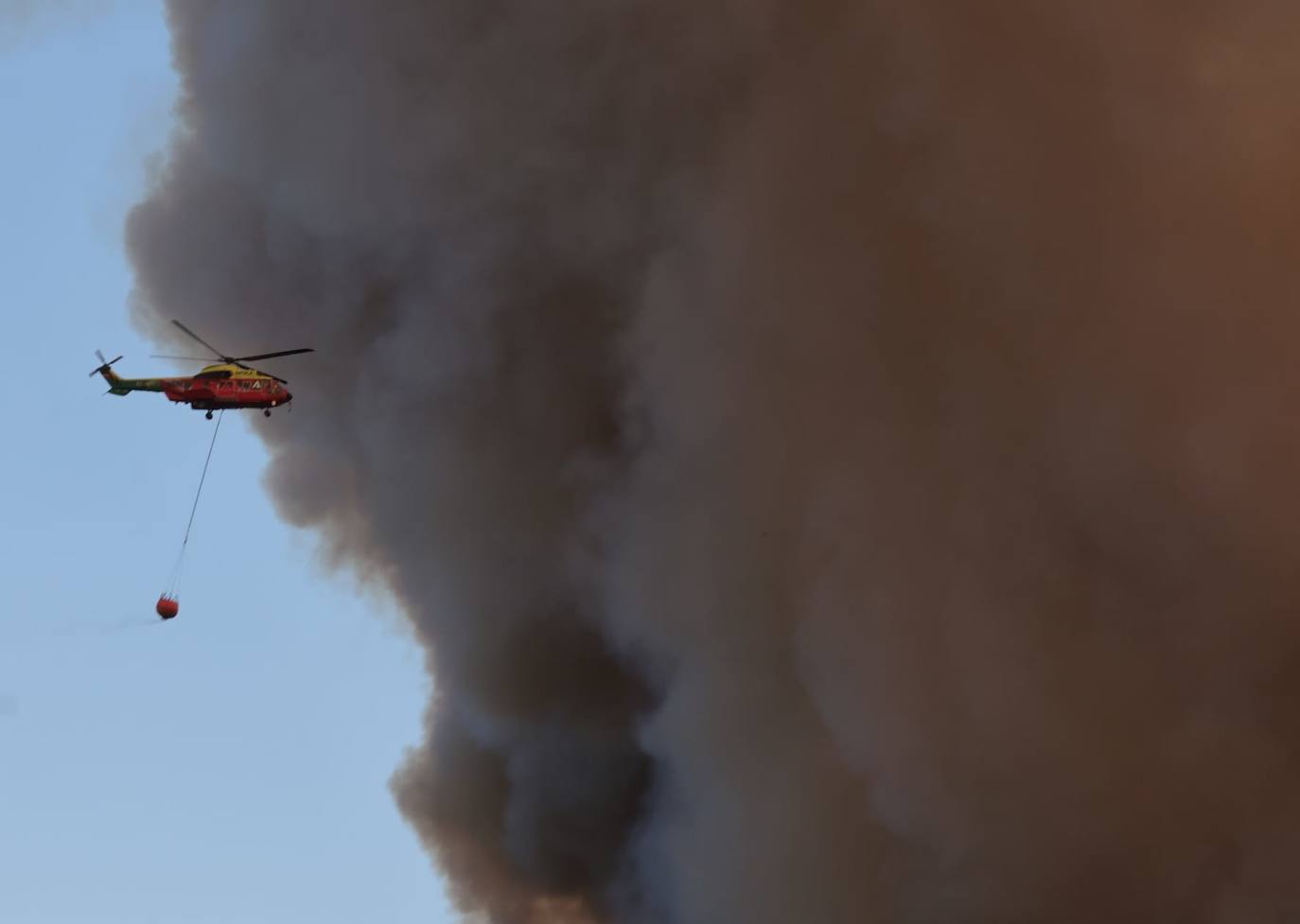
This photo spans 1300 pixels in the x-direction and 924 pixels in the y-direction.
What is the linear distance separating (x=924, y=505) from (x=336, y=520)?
15209mm

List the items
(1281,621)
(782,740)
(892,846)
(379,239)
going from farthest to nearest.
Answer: (379,239) < (782,740) < (892,846) < (1281,621)

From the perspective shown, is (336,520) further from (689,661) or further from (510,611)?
(689,661)

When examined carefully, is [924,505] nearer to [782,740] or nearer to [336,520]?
[782,740]

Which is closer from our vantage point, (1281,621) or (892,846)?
(1281,621)

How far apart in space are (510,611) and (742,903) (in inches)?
342

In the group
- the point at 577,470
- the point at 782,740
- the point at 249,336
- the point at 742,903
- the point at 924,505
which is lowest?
the point at 742,903

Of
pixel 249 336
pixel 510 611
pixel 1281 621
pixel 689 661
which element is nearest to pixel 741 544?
pixel 689 661

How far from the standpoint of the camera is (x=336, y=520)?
44.4 metres

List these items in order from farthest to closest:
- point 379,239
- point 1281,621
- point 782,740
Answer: point 379,239, point 782,740, point 1281,621

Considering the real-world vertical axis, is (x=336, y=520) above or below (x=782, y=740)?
above

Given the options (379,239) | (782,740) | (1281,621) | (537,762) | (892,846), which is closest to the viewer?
(1281,621)

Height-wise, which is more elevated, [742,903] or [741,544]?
[741,544]

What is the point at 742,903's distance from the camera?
115ft

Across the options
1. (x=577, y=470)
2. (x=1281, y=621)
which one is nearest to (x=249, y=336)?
(x=577, y=470)
